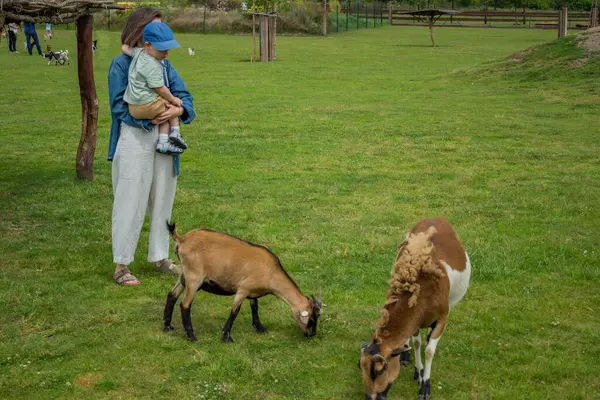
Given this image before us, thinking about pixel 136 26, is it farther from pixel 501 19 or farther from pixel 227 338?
pixel 501 19

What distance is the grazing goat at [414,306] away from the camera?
5668 mm

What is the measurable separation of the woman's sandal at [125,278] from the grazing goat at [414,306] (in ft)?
11.8

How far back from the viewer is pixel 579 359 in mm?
6984

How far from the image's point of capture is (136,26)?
8.20 m

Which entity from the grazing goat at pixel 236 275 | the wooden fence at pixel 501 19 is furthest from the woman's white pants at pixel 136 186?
the wooden fence at pixel 501 19

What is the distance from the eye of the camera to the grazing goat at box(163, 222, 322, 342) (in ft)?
22.9

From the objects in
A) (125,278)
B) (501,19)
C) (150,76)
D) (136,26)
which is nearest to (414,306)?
(150,76)

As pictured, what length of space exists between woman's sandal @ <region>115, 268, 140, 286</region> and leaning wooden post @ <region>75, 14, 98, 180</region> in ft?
18.2

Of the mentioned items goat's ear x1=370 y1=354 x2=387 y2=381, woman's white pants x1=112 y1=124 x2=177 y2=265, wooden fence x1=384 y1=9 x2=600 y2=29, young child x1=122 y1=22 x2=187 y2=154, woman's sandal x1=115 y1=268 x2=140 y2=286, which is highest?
wooden fence x1=384 y1=9 x2=600 y2=29

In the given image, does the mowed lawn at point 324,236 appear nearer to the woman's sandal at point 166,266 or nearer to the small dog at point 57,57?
the woman's sandal at point 166,266

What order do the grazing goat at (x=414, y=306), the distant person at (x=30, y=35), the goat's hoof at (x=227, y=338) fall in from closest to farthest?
the grazing goat at (x=414, y=306), the goat's hoof at (x=227, y=338), the distant person at (x=30, y=35)

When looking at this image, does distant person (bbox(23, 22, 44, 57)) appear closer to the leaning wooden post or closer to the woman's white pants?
the leaning wooden post

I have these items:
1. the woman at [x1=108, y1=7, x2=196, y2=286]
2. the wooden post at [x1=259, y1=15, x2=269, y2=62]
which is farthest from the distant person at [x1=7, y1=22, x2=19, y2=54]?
the woman at [x1=108, y1=7, x2=196, y2=286]

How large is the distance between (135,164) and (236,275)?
7.14 feet
